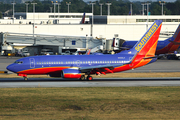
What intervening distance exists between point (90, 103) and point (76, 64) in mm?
18393

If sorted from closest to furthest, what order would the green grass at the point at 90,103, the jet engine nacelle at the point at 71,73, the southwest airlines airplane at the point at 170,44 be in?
the green grass at the point at 90,103 < the jet engine nacelle at the point at 71,73 < the southwest airlines airplane at the point at 170,44

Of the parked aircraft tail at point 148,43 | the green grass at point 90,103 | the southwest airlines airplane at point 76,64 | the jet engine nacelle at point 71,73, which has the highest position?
the parked aircraft tail at point 148,43

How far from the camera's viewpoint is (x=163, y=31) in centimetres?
11431

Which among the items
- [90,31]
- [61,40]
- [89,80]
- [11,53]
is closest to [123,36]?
[90,31]

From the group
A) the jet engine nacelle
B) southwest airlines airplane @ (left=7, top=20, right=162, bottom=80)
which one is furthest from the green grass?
southwest airlines airplane @ (left=7, top=20, right=162, bottom=80)

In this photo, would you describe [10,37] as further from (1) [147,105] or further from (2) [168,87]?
(1) [147,105]

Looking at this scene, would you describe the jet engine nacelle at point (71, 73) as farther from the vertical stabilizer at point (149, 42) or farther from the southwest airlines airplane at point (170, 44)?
the southwest airlines airplane at point (170, 44)

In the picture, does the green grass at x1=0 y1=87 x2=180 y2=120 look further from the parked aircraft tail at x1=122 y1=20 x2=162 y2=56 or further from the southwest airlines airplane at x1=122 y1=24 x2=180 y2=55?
the southwest airlines airplane at x1=122 y1=24 x2=180 y2=55

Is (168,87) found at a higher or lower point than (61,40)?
lower

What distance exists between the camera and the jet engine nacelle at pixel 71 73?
4559cm

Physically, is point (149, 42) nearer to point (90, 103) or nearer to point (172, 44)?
point (90, 103)

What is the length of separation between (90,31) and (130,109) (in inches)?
3444

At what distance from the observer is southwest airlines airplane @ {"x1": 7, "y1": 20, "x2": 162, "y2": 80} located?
46969mm

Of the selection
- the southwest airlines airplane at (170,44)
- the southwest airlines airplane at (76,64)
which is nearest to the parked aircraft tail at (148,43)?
the southwest airlines airplane at (76,64)
